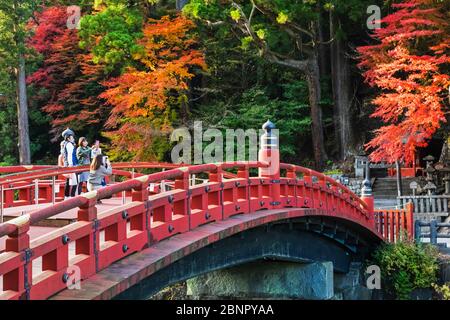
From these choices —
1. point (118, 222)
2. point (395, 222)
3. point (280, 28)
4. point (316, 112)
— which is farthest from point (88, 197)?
point (316, 112)

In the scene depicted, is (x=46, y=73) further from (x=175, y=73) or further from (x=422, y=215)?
(x=422, y=215)

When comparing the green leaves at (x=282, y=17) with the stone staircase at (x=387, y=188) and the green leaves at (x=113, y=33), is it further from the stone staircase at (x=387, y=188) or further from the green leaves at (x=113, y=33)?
the stone staircase at (x=387, y=188)

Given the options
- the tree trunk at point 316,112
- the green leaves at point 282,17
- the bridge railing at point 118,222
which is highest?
the green leaves at point 282,17

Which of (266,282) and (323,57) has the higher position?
(323,57)

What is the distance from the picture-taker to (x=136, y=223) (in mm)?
7926

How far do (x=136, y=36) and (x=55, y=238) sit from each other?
17583 millimetres

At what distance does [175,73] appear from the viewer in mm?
22703

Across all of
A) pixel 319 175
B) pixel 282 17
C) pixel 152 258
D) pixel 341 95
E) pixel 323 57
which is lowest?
pixel 152 258

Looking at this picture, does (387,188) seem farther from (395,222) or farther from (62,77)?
(62,77)

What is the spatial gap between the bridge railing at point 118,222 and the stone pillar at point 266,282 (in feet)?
7.99

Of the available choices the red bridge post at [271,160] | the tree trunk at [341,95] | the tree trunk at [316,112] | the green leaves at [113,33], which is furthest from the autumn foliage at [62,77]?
the red bridge post at [271,160]

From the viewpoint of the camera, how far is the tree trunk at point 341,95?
88.5 ft

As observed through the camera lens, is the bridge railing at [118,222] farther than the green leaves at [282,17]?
No

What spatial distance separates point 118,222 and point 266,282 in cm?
755
